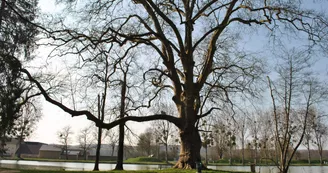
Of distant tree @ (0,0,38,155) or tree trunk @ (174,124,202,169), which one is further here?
tree trunk @ (174,124,202,169)

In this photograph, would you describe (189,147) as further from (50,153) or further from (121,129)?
(50,153)

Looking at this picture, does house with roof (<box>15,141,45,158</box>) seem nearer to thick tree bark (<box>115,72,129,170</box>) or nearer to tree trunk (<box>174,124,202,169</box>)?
thick tree bark (<box>115,72,129,170</box>)

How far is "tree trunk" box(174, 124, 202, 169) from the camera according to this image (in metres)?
15.5

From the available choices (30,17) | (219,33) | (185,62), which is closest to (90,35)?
(30,17)

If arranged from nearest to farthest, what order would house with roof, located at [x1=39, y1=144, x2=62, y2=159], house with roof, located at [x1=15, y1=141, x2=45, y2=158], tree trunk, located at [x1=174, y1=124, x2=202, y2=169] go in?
tree trunk, located at [x1=174, y1=124, x2=202, y2=169], house with roof, located at [x1=39, y1=144, x2=62, y2=159], house with roof, located at [x1=15, y1=141, x2=45, y2=158]

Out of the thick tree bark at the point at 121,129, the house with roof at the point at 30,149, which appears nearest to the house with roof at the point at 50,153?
the house with roof at the point at 30,149

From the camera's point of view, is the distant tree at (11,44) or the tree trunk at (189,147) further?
the tree trunk at (189,147)

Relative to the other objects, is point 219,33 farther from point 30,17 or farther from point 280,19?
point 30,17

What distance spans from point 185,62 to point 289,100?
24.5 feet

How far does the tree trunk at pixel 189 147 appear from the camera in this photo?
15.5 metres

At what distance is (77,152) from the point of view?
8356cm

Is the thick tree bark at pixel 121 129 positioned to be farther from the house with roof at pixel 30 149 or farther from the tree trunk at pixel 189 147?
the house with roof at pixel 30 149

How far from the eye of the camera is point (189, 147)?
1568 cm

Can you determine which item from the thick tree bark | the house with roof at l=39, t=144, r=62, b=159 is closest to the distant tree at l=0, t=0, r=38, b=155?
the thick tree bark
